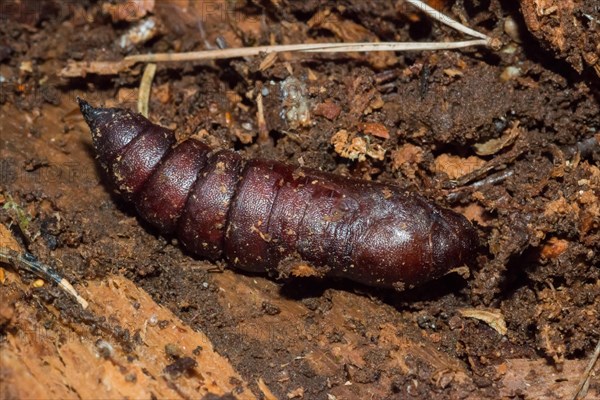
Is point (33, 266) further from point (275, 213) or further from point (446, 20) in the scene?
point (446, 20)

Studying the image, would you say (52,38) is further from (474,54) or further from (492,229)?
(492,229)

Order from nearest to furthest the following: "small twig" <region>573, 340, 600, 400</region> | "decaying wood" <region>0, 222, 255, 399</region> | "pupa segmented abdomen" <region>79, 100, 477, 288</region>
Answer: "decaying wood" <region>0, 222, 255, 399</region> < "small twig" <region>573, 340, 600, 400</region> < "pupa segmented abdomen" <region>79, 100, 477, 288</region>

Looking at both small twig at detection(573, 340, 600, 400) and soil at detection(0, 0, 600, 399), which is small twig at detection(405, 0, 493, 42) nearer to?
soil at detection(0, 0, 600, 399)

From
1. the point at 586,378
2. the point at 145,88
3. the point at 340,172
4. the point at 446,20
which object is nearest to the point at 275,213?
the point at 340,172

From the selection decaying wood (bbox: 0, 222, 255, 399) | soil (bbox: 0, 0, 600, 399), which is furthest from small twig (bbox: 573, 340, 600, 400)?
decaying wood (bbox: 0, 222, 255, 399)

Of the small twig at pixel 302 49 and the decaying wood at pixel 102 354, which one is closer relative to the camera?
the decaying wood at pixel 102 354

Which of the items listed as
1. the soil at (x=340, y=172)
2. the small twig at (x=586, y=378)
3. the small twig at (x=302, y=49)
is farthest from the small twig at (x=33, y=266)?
the small twig at (x=586, y=378)

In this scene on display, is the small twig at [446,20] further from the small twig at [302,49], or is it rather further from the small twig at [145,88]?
the small twig at [145,88]
